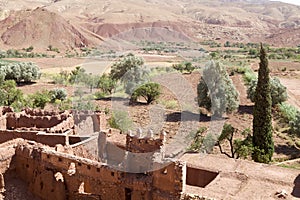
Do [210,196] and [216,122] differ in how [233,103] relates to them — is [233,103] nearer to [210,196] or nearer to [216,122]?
[216,122]

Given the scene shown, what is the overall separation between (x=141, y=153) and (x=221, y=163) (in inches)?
210

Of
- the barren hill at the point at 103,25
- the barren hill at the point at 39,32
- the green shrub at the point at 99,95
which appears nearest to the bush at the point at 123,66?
the green shrub at the point at 99,95

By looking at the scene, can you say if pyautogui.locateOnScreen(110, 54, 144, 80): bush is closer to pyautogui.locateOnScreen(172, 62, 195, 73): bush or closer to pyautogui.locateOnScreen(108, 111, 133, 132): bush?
pyautogui.locateOnScreen(172, 62, 195, 73): bush

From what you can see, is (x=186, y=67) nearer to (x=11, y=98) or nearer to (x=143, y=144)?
(x=11, y=98)

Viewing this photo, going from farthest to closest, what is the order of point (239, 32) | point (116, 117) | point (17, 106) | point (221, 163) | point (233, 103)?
1. point (239, 32)
2. point (233, 103)
3. point (17, 106)
4. point (116, 117)
5. point (221, 163)

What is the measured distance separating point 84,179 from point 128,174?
7.88 ft

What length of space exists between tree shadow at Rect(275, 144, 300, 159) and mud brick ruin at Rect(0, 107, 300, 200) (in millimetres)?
13114

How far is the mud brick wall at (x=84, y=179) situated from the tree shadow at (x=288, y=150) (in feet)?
63.0

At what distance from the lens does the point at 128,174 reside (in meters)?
18.9

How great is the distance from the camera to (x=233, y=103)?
44.5 m

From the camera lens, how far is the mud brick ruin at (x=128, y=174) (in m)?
18.3

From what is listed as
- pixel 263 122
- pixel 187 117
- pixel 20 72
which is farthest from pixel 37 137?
pixel 20 72

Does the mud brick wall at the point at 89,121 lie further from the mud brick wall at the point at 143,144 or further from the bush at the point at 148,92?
the bush at the point at 148,92

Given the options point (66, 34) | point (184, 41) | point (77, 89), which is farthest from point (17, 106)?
point (66, 34)
